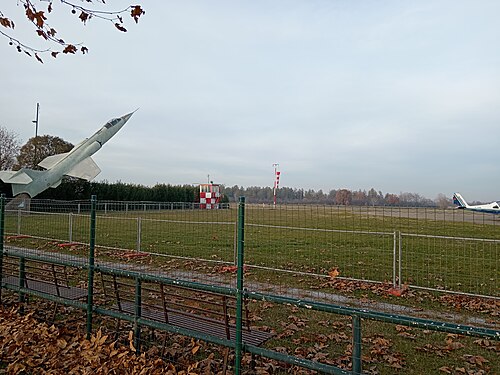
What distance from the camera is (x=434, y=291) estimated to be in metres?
7.53

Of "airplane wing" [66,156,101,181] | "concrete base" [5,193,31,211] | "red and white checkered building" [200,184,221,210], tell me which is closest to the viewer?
"concrete base" [5,193,31,211]

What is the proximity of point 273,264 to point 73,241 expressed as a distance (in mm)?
6388

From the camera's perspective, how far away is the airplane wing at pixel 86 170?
84.4 ft

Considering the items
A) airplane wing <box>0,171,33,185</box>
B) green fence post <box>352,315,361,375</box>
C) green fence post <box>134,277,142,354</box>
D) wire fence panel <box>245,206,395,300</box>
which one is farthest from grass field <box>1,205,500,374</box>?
airplane wing <box>0,171,33,185</box>

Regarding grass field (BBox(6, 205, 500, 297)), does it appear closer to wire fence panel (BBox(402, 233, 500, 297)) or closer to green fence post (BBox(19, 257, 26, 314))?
wire fence panel (BBox(402, 233, 500, 297))

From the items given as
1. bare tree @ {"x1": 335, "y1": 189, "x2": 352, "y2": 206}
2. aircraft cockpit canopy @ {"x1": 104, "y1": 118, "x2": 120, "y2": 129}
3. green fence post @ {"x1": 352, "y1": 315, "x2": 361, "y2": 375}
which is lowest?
green fence post @ {"x1": 352, "y1": 315, "x2": 361, "y2": 375}

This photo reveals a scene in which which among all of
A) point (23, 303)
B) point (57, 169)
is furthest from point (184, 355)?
point (57, 169)

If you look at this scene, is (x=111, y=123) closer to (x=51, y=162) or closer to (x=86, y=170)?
(x=86, y=170)

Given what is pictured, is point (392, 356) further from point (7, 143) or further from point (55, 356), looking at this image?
point (7, 143)

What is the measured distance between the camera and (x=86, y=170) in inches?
1025

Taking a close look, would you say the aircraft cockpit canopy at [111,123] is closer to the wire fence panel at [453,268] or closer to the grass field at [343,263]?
the grass field at [343,263]

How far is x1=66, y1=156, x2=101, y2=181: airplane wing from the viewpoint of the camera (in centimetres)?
2572

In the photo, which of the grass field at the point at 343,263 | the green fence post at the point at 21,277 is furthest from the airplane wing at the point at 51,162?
the green fence post at the point at 21,277

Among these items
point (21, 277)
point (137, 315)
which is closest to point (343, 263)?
point (137, 315)
